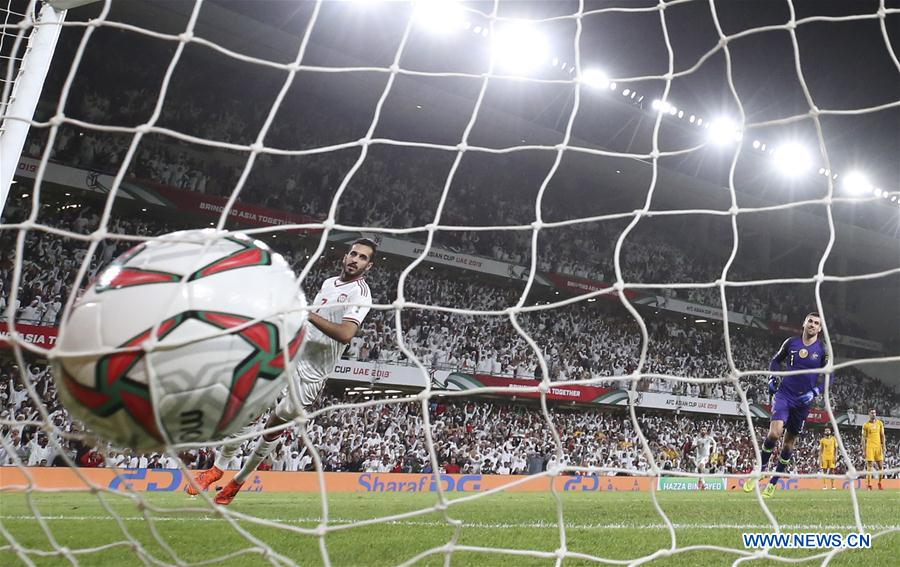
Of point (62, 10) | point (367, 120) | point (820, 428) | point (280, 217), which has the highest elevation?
point (367, 120)

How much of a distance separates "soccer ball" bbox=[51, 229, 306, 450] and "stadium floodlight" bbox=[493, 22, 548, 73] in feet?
45.8

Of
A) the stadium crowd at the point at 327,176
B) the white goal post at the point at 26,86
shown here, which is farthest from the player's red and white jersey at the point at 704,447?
the white goal post at the point at 26,86

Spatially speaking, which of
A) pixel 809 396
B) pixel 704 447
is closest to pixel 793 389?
pixel 809 396

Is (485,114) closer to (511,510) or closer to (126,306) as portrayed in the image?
(511,510)

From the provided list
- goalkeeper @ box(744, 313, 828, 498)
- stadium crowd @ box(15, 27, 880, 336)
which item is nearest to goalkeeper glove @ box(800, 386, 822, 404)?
goalkeeper @ box(744, 313, 828, 498)

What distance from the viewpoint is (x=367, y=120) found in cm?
2177

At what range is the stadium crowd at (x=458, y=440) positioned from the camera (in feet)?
36.6

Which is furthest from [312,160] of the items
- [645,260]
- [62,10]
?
[62,10]

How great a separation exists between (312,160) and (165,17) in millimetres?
5514

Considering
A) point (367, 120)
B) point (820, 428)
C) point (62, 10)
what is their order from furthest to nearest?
point (820, 428) → point (367, 120) → point (62, 10)

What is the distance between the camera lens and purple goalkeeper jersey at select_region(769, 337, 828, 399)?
21.1 ft

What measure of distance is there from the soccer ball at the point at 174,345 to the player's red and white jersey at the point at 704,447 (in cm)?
1883

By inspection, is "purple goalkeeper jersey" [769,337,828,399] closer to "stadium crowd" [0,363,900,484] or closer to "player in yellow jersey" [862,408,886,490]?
"stadium crowd" [0,363,900,484]

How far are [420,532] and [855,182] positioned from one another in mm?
21570
